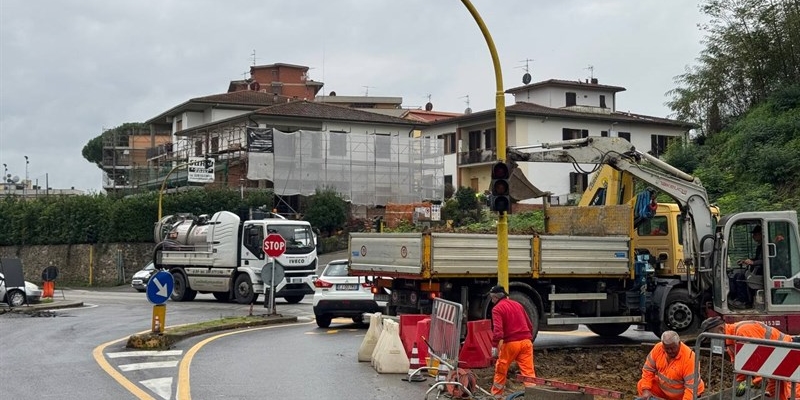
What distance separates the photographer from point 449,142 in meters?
71.7

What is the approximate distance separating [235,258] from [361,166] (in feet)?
107

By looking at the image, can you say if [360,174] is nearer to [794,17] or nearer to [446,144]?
[446,144]

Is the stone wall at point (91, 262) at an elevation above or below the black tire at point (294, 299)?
above

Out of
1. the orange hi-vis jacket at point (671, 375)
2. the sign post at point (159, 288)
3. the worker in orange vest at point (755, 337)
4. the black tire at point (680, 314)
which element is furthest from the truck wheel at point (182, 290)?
the orange hi-vis jacket at point (671, 375)

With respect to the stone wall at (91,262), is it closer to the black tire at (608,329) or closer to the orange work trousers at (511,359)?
the black tire at (608,329)

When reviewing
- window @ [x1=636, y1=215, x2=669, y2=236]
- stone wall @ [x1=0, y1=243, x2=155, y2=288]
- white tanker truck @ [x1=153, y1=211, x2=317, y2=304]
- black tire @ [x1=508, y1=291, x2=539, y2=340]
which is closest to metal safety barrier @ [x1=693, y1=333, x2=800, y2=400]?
black tire @ [x1=508, y1=291, x2=539, y2=340]

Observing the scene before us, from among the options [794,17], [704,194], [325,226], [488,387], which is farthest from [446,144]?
[488,387]

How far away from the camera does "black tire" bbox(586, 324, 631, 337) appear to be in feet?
62.5

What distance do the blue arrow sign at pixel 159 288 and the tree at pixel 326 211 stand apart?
129 feet

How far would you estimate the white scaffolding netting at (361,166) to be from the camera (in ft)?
199

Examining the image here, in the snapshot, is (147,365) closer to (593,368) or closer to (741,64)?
(593,368)

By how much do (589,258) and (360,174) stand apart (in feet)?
154

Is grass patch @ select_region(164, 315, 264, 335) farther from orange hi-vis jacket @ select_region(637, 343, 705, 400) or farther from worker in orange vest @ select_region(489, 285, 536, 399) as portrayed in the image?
orange hi-vis jacket @ select_region(637, 343, 705, 400)

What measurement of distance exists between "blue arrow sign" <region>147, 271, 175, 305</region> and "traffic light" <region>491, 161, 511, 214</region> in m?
6.24
